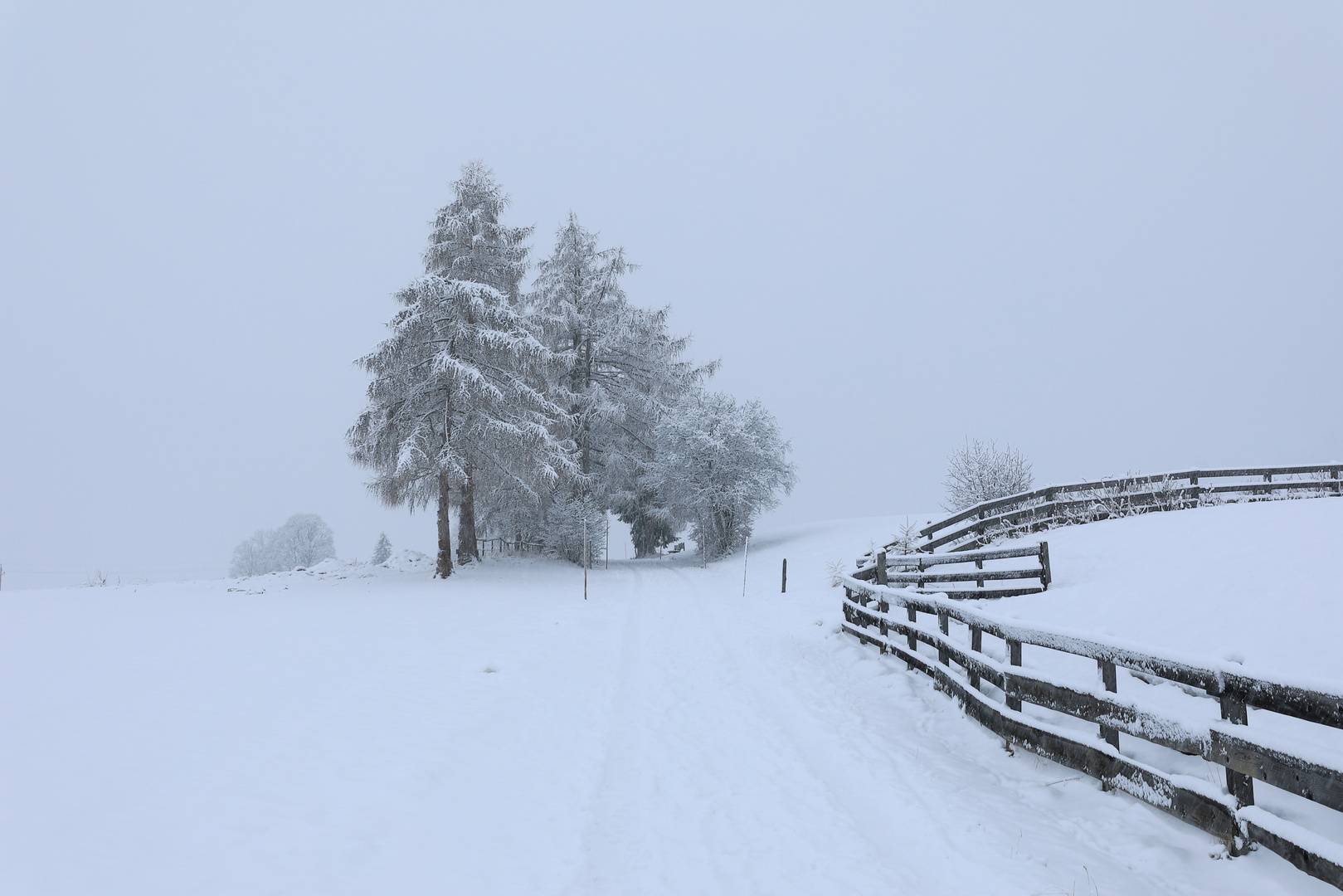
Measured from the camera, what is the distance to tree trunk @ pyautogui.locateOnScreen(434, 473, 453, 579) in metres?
19.8

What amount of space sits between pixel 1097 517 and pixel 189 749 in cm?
1836

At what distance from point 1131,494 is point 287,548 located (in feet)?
161

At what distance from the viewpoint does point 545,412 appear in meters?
23.9

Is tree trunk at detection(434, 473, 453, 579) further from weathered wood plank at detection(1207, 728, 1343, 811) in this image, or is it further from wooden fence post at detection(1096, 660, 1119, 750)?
weathered wood plank at detection(1207, 728, 1343, 811)

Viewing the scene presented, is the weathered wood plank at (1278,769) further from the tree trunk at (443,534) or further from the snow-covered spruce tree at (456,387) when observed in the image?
the tree trunk at (443,534)

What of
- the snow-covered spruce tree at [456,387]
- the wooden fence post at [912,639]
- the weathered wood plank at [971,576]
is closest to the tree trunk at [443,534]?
the snow-covered spruce tree at [456,387]

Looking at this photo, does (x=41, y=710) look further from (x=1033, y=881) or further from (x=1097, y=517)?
(x=1097, y=517)

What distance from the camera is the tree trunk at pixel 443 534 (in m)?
19.8

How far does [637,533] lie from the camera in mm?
36719

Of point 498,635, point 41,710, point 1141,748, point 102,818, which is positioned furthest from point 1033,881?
point 498,635

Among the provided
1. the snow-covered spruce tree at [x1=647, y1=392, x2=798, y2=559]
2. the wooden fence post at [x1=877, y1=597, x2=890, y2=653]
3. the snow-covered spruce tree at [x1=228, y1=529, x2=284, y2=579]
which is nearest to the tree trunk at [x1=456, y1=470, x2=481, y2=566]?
the snow-covered spruce tree at [x1=647, y1=392, x2=798, y2=559]

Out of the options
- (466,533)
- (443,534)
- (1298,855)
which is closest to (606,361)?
(466,533)

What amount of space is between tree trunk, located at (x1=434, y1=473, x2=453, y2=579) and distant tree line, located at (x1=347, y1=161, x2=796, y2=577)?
0.06 meters

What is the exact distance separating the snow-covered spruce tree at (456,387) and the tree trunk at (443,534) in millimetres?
40
